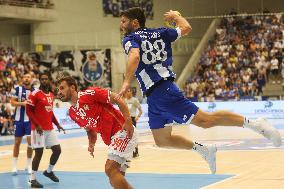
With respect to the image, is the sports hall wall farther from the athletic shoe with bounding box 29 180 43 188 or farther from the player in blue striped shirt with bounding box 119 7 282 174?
the player in blue striped shirt with bounding box 119 7 282 174

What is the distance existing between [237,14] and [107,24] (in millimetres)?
9379

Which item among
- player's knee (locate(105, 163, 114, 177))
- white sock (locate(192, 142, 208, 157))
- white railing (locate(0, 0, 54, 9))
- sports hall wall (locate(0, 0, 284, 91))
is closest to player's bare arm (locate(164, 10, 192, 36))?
white sock (locate(192, 142, 208, 157))

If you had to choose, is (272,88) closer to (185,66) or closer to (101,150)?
(185,66)

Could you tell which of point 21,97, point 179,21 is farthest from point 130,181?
point 179,21

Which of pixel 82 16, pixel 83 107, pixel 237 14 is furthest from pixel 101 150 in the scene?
pixel 237 14

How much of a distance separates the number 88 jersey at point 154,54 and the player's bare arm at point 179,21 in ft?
0.34

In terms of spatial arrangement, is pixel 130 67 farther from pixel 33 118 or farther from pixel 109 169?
pixel 33 118

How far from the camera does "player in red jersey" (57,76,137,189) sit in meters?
6.32

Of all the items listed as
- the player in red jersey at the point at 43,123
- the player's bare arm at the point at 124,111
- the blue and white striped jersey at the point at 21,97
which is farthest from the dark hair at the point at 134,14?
the blue and white striped jersey at the point at 21,97

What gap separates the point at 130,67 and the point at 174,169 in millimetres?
5646

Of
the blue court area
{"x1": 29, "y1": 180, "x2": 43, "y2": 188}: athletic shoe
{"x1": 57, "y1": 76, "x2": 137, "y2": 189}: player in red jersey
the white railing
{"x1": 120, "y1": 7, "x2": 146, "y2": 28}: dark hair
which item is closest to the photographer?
{"x1": 57, "y1": 76, "x2": 137, "y2": 189}: player in red jersey

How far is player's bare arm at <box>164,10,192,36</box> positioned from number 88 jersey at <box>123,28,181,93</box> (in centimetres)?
10

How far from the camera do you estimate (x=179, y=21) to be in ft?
24.4

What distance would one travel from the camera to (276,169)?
1084 cm
